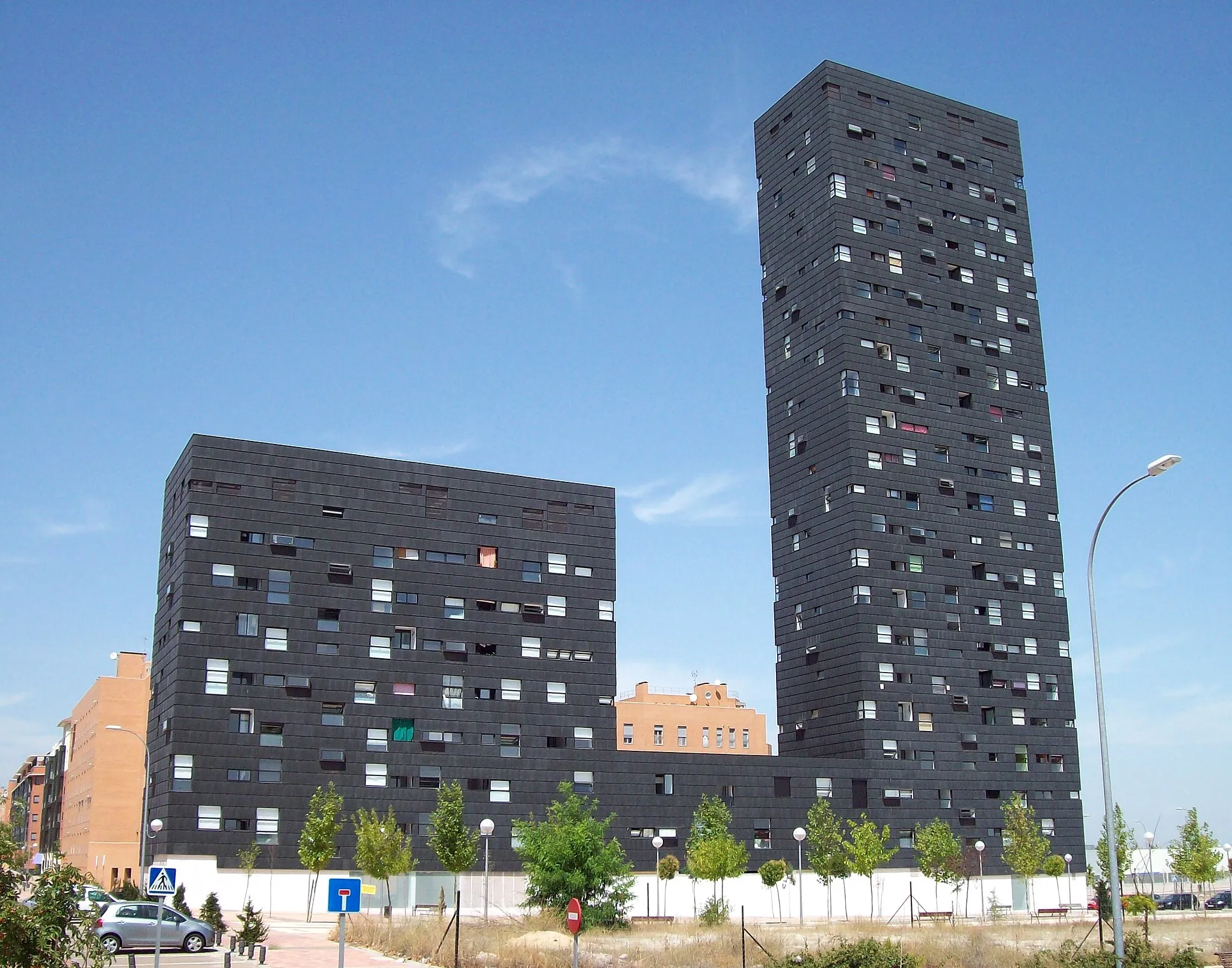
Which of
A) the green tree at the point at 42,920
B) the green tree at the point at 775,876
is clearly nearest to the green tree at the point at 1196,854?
the green tree at the point at 775,876

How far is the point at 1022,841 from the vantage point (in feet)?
284

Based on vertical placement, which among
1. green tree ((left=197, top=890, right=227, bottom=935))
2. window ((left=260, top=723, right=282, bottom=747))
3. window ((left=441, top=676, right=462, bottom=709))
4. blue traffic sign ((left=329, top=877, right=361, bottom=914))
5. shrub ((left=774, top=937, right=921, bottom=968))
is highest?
window ((left=441, top=676, right=462, bottom=709))

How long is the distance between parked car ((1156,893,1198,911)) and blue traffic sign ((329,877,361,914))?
79177 mm

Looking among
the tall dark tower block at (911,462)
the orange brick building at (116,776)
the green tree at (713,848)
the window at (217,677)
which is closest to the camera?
the green tree at (713,848)

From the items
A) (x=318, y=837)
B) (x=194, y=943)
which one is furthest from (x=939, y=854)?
(x=194, y=943)

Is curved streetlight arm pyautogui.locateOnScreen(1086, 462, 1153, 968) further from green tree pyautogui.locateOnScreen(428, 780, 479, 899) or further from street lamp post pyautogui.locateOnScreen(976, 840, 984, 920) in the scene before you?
street lamp post pyautogui.locateOnScreen(976, 840, 984, 920)

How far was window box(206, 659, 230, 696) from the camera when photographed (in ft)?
242

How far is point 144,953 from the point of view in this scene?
43156mm

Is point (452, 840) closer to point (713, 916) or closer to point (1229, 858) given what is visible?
point (713, 916)

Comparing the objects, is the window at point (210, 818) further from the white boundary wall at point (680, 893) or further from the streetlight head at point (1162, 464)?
the streetlight head at point (1162, 464)

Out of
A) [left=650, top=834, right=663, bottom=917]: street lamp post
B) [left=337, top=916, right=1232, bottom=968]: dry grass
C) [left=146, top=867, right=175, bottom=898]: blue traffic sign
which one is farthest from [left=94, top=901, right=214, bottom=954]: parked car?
[left=650, top=834, right=663, bottom=917]: street lamp post

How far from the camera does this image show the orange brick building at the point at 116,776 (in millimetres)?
109812

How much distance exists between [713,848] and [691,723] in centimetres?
6654

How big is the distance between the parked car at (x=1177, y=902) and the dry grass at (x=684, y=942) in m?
33.2
